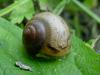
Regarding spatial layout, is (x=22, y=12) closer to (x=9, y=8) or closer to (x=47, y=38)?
(x=9, y=8)

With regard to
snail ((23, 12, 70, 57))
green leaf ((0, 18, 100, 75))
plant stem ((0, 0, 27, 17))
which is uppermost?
snail ((23, 12, 70, 57))

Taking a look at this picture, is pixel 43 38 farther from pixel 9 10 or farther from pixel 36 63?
pixel 9 10

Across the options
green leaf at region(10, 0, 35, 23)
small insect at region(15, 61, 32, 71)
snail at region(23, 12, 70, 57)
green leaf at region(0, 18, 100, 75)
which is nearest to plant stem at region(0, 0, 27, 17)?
green leaf at region(10, 0, 35, 23)

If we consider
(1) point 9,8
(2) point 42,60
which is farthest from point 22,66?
(1) point 9,8

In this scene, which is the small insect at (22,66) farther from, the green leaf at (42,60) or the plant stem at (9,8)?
the plant stem at (9,8)

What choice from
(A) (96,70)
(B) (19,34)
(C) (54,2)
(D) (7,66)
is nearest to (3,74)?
(D) (7,66)

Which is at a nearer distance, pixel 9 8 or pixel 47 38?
pixel 47 38

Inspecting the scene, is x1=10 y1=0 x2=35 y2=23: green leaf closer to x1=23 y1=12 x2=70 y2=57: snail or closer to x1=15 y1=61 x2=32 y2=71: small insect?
x1=23 y1=12 x2=70 y2=57: snail
